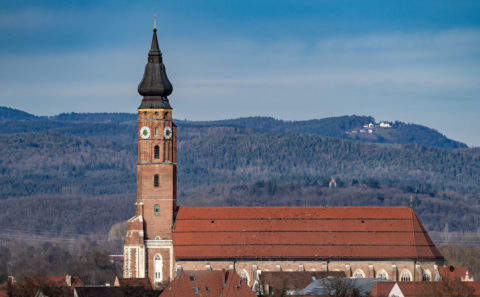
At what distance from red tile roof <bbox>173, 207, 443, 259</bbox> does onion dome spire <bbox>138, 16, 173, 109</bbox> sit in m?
8.74

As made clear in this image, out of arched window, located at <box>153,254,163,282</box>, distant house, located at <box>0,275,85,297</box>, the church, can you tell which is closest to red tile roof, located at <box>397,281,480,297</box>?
the church

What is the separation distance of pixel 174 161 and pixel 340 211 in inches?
542

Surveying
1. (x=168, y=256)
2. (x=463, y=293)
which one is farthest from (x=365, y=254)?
(x=463, y=293)

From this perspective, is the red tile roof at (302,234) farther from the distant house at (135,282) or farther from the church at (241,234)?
the distant house at (135,282)

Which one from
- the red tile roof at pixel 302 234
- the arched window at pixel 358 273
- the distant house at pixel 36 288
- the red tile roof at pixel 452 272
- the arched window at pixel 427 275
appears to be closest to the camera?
the distant house at pixel 36 288

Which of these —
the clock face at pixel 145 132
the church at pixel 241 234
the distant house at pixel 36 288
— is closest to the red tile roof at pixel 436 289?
the church at pixel 241 234

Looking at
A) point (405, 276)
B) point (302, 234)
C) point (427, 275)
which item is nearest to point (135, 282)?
point (302, 234)

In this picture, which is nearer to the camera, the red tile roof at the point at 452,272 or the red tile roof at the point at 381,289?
the red tile roof at the point at 381,289

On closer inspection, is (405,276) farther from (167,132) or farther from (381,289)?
(167,132)

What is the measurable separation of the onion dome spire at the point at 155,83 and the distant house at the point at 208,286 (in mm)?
23154

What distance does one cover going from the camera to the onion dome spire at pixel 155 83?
120 m

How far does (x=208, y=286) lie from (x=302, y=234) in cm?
2174

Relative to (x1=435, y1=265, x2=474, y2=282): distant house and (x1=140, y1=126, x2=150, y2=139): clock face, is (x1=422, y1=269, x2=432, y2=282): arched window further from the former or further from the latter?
(x1=140, y1=126, x2=150, y2=139): clock face

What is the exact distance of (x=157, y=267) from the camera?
116m
